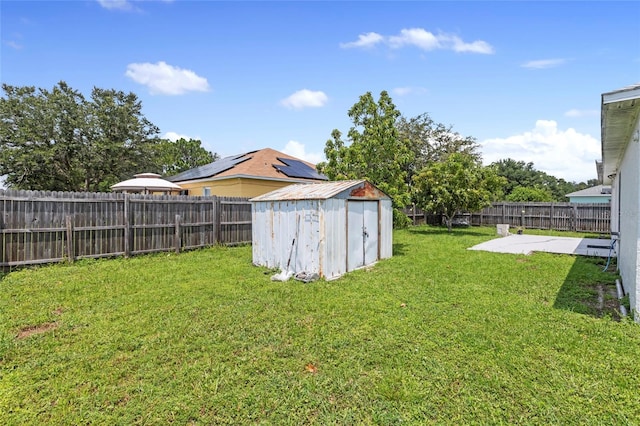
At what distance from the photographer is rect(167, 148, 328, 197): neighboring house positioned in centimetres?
1638

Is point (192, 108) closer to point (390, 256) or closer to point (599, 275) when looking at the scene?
point (390, 256)

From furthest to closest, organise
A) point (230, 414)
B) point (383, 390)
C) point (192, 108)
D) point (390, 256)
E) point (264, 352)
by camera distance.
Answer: point (192, 108)
point (390, 256)
point (264, 352)
point (383, 390)
point (230, 414)

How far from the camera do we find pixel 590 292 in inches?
233

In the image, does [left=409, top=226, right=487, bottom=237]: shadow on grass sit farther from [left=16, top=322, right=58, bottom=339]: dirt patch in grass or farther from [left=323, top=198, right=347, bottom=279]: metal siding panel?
[left=16, top=322, right=58, bottom=339]: dirt patch in grass

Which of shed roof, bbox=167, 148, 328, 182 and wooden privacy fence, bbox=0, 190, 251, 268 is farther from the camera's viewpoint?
shed roof, bbox=167, 148, 328, 182

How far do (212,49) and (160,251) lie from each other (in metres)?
6.89

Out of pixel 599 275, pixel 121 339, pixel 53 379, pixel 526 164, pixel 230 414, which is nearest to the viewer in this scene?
pixel 230 414

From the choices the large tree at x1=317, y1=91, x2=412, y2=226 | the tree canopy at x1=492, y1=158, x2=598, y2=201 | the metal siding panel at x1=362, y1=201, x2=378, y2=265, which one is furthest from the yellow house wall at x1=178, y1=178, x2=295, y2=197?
the tree canopy at x1=492, y1=158, x2=598, y2=201

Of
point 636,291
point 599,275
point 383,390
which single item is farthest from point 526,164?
point 383,390

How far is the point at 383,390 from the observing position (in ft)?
9.54

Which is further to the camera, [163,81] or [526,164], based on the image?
[526,164]

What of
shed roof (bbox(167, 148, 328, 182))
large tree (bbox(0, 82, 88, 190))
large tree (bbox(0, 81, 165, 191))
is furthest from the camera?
large tree (bbox(0, 81, 165, 191))

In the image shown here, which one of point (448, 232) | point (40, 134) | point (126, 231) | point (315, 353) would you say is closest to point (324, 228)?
point (315, 353)

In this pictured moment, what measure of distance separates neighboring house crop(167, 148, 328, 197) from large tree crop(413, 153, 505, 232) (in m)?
6.08
